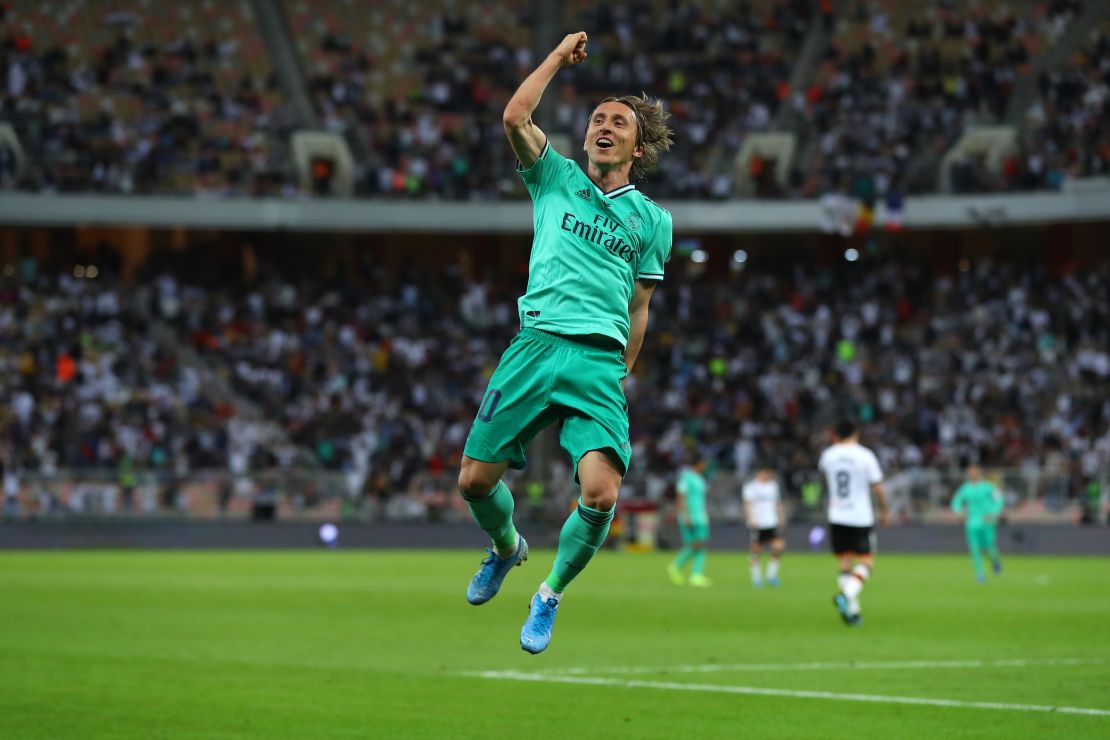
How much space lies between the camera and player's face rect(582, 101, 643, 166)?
8680 mm

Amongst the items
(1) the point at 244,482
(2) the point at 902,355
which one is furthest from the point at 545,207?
(2) the point at 902,355

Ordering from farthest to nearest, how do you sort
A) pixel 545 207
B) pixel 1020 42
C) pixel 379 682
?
pixel 1020 42
pixel 379 682
pixel 545 207

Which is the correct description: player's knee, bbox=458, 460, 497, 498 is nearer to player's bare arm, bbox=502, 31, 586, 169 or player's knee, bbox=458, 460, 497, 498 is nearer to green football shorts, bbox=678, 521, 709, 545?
player's bare arm, bbox=502, 31, 586, 169

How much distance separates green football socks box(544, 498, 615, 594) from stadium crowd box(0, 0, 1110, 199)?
1570 inches

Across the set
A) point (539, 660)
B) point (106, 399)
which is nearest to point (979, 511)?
point (539, 660)

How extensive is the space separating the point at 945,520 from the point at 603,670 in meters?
25.7

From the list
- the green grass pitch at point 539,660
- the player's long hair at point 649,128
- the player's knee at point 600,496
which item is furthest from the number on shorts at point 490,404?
the green grass pitch at point 539,660

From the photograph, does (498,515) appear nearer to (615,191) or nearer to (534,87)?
(615,191)

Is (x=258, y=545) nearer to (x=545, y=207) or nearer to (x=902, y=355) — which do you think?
(x=902, y=355)

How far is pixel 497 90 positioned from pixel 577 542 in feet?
142

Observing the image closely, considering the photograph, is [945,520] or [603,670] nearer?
[603,670]

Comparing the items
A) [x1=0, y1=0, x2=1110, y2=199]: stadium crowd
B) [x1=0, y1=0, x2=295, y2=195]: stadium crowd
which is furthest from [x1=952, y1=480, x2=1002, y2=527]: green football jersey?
[x1=0, y1=0, x2=295, y2=195]: stadium crowd

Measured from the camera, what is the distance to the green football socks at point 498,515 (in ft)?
29.3

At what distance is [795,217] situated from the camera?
1913 inches
